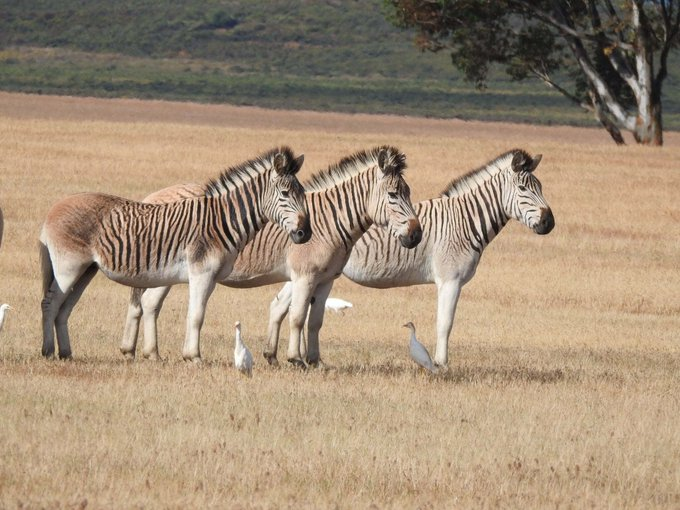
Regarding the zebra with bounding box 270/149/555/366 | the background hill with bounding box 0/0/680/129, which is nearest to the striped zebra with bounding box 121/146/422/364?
the zebra with bounding box 270/149/555/366

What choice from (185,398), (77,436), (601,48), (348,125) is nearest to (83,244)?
(185,398)

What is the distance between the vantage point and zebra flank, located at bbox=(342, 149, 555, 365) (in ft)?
45.8

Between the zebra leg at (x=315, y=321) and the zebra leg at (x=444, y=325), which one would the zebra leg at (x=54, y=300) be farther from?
the zebra leg at (x=444, y=325)

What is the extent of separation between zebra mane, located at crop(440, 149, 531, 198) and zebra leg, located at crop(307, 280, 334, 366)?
1958 millimetres

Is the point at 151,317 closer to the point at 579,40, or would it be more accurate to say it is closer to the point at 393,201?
the point at 393,201

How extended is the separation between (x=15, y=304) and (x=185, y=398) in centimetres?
A: 765

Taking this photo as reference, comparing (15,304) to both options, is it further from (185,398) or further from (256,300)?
(185,398)

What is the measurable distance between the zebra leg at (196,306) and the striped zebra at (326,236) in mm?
864

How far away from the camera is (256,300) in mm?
20234

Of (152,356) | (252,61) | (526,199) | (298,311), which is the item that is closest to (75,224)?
(152,356)

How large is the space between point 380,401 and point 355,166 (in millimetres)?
2856

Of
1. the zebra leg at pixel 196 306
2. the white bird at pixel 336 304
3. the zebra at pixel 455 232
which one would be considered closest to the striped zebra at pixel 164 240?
the zebra leg at pixel 196 306

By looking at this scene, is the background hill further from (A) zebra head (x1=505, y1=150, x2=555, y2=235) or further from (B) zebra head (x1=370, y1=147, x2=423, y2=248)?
(B) zebra head (x1=370, y1=147, x2=423, y2=248)

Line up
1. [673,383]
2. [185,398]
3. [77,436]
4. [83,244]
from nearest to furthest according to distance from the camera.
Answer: [77,436]
[185,398]
[83,244]
[673,383]
